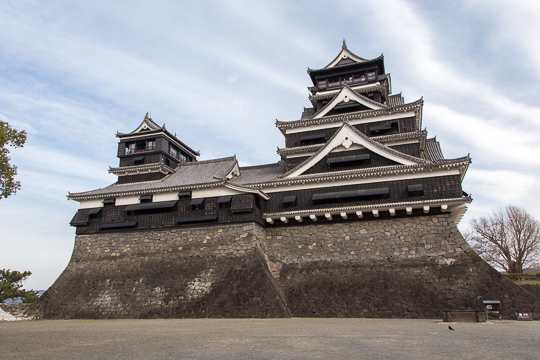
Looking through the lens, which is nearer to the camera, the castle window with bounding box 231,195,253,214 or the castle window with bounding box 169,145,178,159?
the castle window with bounding box 231,195,253,214

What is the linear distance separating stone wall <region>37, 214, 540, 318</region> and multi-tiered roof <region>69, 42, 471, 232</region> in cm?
108

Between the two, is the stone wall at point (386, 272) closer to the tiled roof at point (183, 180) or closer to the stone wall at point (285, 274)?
the stone wall at point (285, 274)

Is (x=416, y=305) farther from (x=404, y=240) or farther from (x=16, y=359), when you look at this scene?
(x=16, y=359)

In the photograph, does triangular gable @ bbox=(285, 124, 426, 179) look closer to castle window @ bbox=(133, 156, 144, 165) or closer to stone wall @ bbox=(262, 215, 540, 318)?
stone wall @ bbox=(262, 215, 540, 318)

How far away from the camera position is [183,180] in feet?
89.6

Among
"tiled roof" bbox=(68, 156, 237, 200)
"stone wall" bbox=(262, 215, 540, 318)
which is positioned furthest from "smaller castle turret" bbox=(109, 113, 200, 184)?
"stone wall" bbox=(262, 215, 540, 318)

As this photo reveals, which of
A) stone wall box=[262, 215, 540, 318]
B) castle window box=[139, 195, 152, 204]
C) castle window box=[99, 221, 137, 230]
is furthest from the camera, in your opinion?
castle window box=[139, 195, 152, 204]

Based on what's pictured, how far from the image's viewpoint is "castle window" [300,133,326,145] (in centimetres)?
2716

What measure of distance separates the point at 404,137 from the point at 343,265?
30.3 feet

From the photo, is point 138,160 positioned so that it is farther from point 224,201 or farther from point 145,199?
point 224,201

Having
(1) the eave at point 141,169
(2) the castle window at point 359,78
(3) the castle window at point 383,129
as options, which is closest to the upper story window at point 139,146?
(1) the eave at point 141,169

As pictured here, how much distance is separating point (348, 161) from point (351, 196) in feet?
8.53

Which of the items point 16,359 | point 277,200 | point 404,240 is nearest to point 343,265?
point 404,240

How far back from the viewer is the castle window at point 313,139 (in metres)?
27.2
